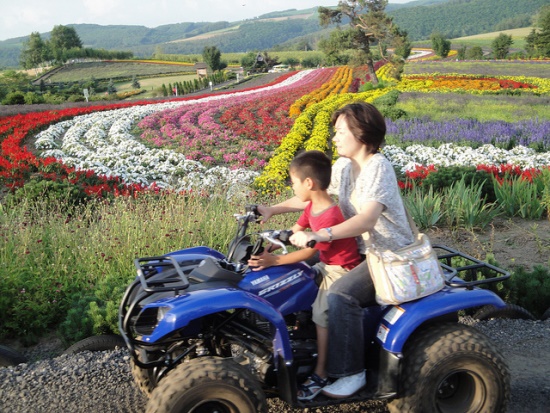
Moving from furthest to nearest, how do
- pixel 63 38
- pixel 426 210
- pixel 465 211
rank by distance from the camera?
1. pixel 63 38
2. pixel 426 210
3. pixel 465 211

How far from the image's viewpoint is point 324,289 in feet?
10.9

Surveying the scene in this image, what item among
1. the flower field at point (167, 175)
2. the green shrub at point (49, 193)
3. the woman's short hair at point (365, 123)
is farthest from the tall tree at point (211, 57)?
the woman's short hair at point (365, 123)

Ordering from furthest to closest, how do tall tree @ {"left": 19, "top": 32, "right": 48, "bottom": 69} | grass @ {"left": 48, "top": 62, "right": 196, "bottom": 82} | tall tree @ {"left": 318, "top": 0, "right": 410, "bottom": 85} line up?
tall tree @ {"left": 19, "top": 32, "right": 48, "bottom": 69}, grass @ {"left": 48, "top": 62, "right": 196, "bottom": 82}, tall tree @ {"left": 318, "top": 0, "right": 410, "bottom": 85}

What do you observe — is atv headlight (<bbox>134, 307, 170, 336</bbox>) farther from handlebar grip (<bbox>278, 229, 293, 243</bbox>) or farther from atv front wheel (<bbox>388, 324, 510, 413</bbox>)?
atv front wheel (<bbox>388, 324, 510, 413</bbox>)

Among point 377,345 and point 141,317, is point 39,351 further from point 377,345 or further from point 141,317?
point 377,345

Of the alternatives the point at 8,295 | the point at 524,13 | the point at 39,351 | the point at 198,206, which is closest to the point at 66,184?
the point at 198,206

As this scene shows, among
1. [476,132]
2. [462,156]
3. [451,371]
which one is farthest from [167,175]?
[451,371]

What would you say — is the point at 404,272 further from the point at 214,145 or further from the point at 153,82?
the point at 153,82

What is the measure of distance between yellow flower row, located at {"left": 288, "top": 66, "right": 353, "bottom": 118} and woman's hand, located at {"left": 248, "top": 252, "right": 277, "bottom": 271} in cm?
1856

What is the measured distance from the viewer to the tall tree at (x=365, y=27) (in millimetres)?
35750

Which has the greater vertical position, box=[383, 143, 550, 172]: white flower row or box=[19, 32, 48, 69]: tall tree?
box=[19, 32, 48, 69]: tall tree

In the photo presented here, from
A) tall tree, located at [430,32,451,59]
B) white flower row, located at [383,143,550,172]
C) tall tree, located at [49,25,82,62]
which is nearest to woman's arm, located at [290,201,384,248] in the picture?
white flower row, located at [383,143,550,172]

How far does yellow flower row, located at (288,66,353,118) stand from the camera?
22.8 m

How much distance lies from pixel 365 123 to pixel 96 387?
→ 2.49 m
